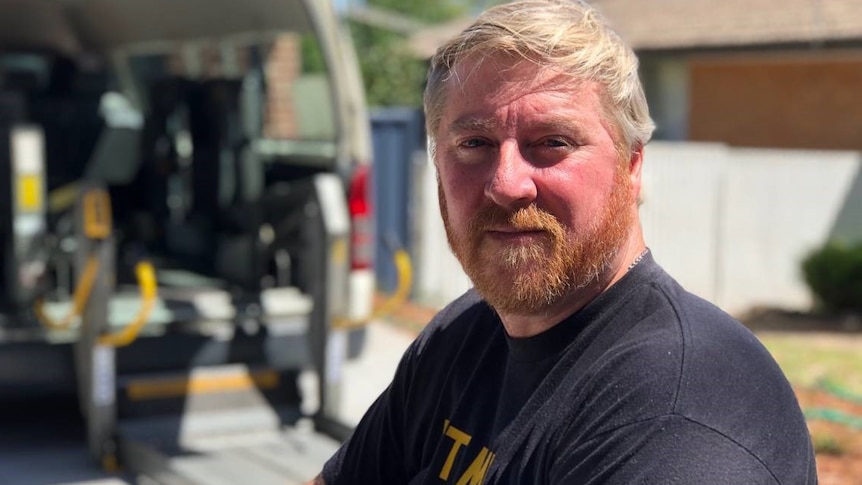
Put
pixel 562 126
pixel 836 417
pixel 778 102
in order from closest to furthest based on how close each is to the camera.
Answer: pixel 562 126, pixel 836 417, pixel 778 102

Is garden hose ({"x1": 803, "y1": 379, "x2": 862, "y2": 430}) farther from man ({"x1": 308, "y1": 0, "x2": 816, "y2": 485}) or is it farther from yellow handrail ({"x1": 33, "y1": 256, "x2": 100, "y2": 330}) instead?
man ({"x1": 308, "y1": 0, "x2": 816, "y2": 485})

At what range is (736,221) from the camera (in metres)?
11.4

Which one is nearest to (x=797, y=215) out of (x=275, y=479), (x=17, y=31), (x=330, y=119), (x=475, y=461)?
(x=330, y=119)

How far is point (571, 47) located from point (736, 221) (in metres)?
9.97

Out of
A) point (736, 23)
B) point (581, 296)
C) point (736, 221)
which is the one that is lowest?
point (736, 221)

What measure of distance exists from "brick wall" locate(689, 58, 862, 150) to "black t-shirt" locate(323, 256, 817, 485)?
40.2 feet

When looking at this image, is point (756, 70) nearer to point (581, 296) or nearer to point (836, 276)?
point (836, 276)

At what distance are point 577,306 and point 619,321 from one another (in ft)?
0.25

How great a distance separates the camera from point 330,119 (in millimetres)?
6598

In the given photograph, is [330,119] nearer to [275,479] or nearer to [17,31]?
[275,479]

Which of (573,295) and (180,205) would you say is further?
(180,205)

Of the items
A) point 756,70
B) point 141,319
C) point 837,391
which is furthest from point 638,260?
point 756,70

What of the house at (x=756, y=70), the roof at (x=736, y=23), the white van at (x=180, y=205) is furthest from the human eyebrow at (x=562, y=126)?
the house at (x=756, y=70)

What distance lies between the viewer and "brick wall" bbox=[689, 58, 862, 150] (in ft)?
44.1
